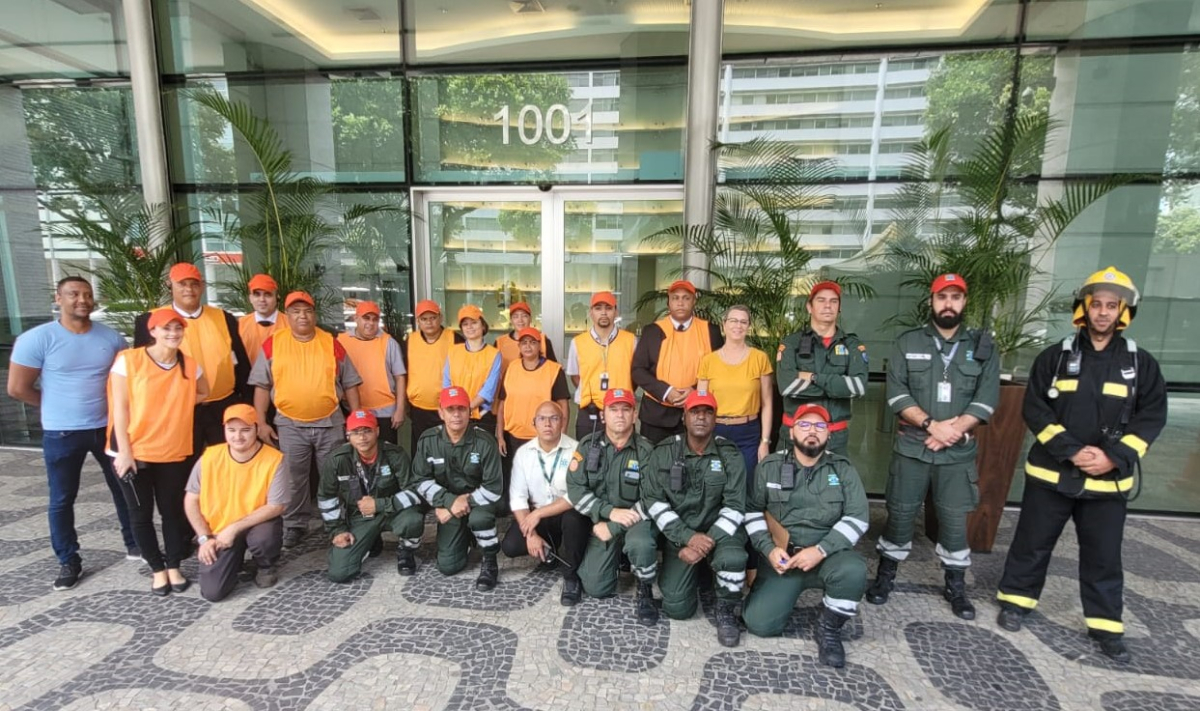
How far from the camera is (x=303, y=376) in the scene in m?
3.86

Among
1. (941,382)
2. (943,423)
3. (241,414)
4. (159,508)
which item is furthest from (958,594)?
(159,508)

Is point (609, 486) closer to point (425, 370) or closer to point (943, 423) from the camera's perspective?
point (425, 370)

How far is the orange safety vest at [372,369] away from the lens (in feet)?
14.1

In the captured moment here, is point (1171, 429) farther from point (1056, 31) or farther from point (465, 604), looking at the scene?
point (465, 604)

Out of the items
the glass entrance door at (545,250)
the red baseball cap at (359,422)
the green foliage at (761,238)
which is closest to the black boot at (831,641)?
the green foliage at (761,238)

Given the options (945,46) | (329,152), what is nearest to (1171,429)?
(945,46)

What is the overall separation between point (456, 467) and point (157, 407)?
5.87 ft

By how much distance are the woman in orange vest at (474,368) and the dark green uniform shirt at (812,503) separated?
6.84 feet

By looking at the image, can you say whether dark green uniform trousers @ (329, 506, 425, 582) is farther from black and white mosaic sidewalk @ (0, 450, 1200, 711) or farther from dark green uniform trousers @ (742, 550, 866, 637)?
dark green uniform trousers @ (742, 550, 866, 637)

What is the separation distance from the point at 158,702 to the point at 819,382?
3799 mm

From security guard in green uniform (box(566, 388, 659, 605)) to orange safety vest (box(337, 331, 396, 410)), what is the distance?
1.77m

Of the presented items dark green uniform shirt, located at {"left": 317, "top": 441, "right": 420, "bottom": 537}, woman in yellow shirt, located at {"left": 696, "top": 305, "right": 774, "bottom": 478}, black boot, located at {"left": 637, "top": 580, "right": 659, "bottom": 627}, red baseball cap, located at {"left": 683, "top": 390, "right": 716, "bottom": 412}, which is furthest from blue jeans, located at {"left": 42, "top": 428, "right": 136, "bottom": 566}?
woman in yellow shirt, located at {"left": 696, "top": 305, "right": 774, "bottom": 478}

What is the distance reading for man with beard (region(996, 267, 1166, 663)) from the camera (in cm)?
286

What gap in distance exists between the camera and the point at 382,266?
6.18m
